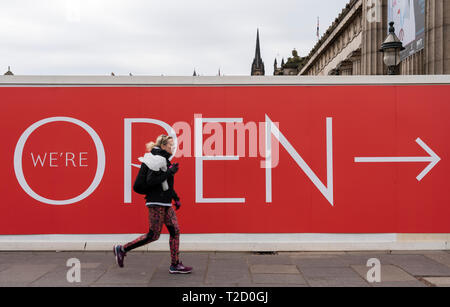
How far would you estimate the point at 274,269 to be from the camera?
5695 mm

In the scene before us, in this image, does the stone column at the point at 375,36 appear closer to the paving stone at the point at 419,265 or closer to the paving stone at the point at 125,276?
the paving stone at the point at 419,265

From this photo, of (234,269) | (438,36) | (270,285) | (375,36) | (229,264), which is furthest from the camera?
(375,36)

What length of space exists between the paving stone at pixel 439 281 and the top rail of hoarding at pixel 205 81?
313 centimetres

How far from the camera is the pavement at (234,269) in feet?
16.6

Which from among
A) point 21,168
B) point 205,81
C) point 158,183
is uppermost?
point 205,81

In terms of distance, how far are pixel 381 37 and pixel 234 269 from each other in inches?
1240

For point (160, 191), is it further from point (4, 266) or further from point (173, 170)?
point (4, 266)

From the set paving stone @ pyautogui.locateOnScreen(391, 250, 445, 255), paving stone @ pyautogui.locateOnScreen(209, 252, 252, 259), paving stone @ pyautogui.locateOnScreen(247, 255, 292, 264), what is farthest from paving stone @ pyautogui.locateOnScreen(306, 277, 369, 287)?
paving stone @ pyautogui.locateOnScreen(391, 250, 445, 255)

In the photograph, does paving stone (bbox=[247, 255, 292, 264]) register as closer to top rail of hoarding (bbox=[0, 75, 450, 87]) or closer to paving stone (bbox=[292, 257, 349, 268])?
paving stone (bbox=[292, 257, 349, 268])

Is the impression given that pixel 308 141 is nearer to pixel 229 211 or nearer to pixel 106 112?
pixel 229 211

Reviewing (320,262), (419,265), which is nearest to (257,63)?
(320,262)

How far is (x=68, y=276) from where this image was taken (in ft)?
17.4

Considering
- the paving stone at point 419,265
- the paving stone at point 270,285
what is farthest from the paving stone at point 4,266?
the paving stone at point 419,265

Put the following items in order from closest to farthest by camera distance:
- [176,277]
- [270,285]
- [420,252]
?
[270,285] < [176,277] < [420,252]
